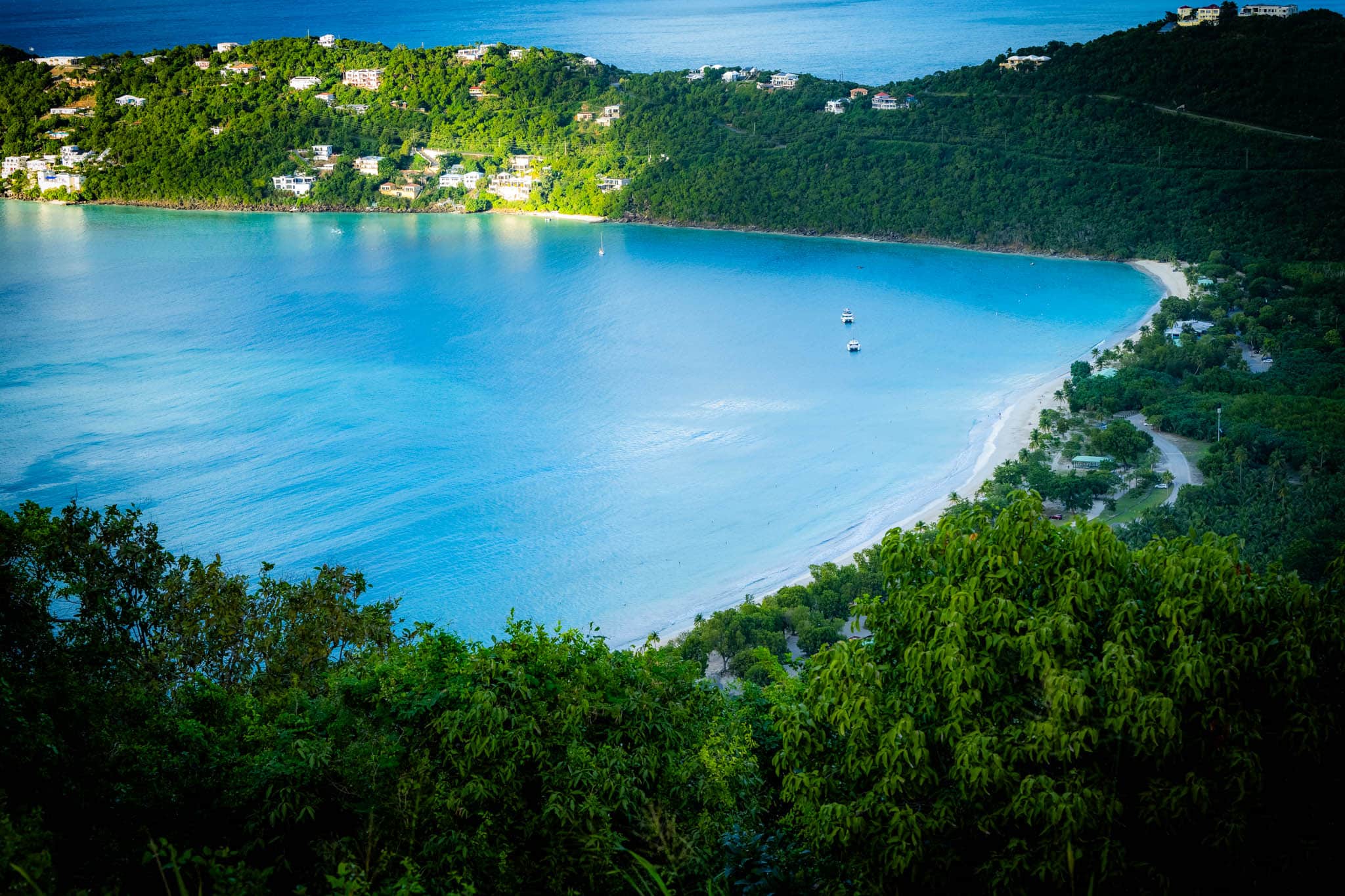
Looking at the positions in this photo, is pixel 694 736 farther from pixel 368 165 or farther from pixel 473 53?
pixel 473 53

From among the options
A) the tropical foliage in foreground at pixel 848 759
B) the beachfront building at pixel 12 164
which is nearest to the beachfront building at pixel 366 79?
the beachfront building at pixel 12 164

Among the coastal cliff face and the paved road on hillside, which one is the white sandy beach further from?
the coastal cliff face

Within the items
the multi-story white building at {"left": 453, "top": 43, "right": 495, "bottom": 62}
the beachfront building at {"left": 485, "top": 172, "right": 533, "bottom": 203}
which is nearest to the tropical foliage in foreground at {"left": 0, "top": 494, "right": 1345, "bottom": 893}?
the beachfront building at {"left": 485, "top": 172, "right": 533, "bottom": 203}

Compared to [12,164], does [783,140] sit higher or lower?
higher

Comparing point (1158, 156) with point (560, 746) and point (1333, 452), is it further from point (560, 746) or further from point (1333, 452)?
point (560, 746)

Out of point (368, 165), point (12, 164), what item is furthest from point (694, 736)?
point (12, 164)

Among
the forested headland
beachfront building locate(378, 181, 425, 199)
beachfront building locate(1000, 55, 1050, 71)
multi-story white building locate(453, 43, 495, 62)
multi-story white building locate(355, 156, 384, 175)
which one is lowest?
the forested headland

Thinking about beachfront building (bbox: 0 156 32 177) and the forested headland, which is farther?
beachfront building (bbox: 0 156 32 177)
